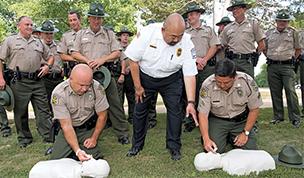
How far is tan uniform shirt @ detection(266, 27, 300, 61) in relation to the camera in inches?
271

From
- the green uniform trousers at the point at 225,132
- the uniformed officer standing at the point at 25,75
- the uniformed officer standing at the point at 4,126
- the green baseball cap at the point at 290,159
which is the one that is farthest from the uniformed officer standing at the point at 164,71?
the uniformed officer standing at the point at 4,126

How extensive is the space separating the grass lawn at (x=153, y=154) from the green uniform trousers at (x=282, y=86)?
23cm

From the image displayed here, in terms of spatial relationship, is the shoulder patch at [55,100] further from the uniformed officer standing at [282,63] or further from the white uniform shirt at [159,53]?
the uniformed officer standing at [282,63]

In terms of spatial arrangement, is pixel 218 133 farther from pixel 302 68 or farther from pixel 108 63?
pixel 302 68

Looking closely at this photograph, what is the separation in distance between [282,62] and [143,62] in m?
3.10

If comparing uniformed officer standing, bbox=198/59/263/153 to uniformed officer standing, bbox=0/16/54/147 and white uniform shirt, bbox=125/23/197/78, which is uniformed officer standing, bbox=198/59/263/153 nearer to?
white uniform shirt, bbox=125/23/197/78

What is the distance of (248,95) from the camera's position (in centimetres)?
465

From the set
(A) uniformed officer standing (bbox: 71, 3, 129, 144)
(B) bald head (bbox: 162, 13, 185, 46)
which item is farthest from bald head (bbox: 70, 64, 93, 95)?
(A) uniformed officer standing (bbox: 71, 3, 129, 144)

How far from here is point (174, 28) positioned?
167 inches

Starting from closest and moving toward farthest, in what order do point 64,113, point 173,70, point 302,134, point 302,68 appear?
point 64,113
point 173,70
point 302,134
point 302,68

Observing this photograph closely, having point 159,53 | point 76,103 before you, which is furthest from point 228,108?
point 76,103

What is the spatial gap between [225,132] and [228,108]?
0.98ft

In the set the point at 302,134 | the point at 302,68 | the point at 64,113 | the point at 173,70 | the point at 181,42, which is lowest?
the point at 302,134

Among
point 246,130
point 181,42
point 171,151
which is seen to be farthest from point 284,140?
point 181,42
